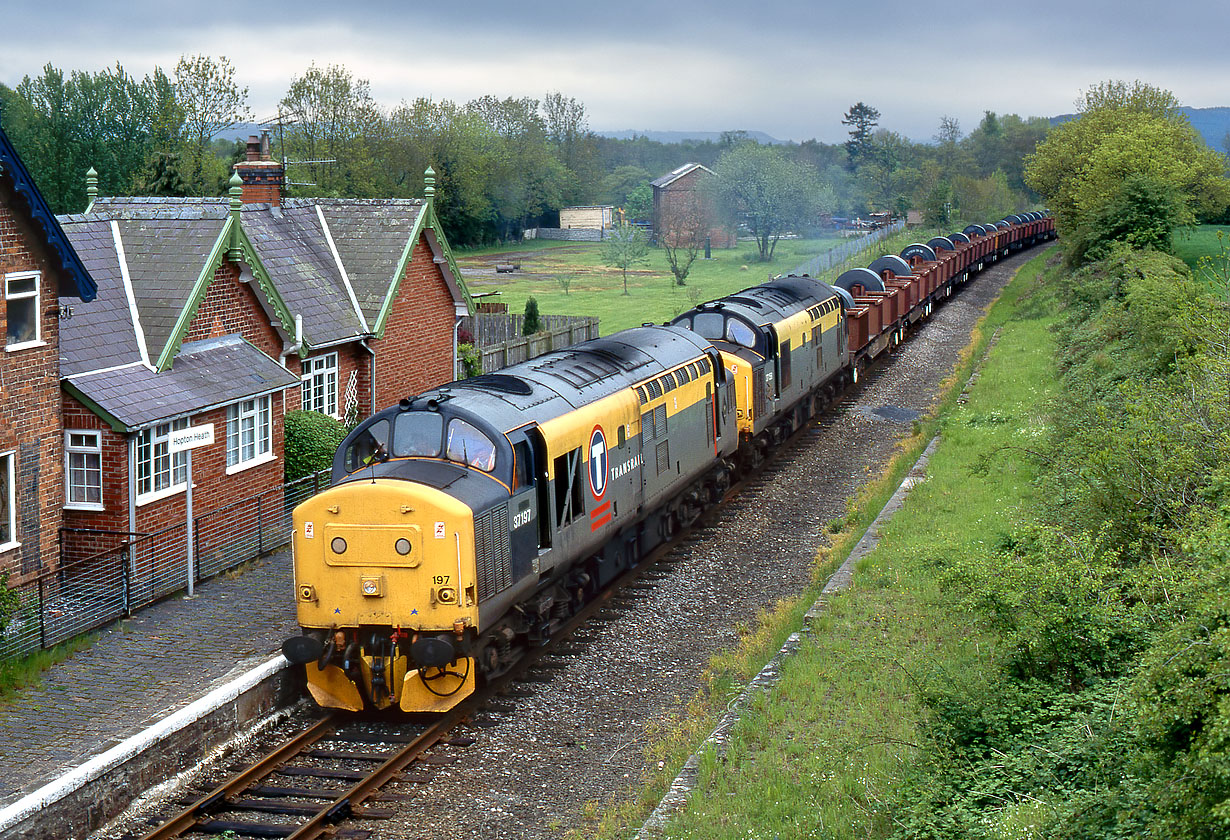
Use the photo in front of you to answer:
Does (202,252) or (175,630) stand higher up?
(202,252)

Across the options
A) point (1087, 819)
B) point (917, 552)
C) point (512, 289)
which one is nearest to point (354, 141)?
point (512, 289)

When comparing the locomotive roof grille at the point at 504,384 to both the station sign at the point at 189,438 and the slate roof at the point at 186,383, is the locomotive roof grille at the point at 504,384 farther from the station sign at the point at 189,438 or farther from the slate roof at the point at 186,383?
the slate roof at the point at 186,383

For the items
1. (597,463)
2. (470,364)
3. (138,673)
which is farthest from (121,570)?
(470,364)

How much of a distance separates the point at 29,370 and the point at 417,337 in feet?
41.2

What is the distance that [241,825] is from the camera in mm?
11758

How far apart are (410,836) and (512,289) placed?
61022 millimetres

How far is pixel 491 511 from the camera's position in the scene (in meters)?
14.0

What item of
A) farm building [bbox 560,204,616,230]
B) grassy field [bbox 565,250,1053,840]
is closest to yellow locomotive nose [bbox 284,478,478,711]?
grassy field [bbox 565,250,1053,840]

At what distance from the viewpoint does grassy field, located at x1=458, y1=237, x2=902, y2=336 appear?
198ft

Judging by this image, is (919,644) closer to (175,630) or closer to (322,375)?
(175,630)

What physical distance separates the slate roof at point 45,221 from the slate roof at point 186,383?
1351mm

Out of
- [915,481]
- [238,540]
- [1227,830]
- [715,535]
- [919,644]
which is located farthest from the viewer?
[915,481]

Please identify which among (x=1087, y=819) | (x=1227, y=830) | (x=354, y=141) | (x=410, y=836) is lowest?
(x=410, y=836)

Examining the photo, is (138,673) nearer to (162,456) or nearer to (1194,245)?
(162,456)
